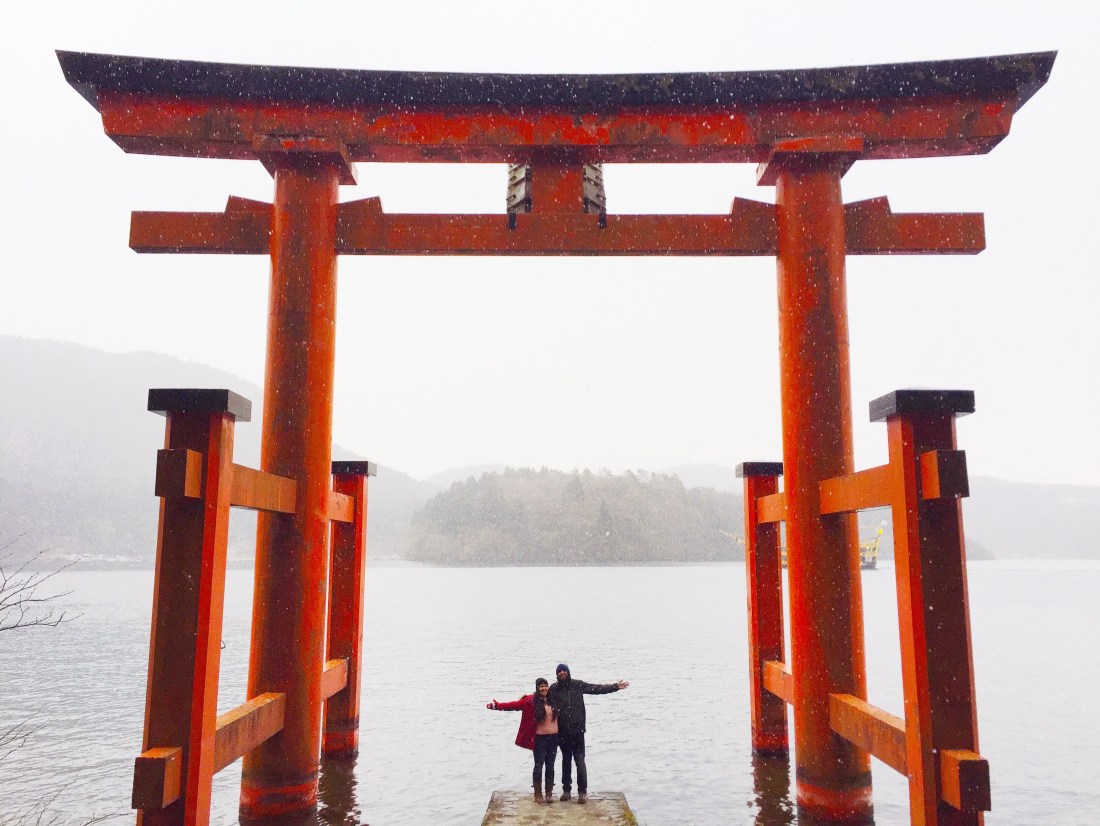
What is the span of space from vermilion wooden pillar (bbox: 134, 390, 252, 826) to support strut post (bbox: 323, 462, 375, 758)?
12.6 feet

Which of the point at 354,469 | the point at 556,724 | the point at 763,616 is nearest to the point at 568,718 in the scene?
the point at 556,724

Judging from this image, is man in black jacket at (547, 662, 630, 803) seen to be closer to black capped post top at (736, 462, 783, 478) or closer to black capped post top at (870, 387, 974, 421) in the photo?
black capped post top at (736, 462, 783, 478)

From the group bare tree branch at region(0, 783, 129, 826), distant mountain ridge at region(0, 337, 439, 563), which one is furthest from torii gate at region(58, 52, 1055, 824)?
distant mountain ridge at region(0, 337, 439, 563)

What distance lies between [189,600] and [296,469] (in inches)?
78.1

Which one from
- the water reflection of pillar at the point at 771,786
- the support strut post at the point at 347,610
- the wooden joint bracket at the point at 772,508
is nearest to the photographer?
the wooden joint bracket at the point at 772,508

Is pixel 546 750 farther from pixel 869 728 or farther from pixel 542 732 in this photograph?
pixel 869 728

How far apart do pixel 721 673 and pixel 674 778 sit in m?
13.0

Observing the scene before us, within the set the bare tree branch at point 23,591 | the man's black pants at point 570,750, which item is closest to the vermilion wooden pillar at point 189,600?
the bare tree branch at point 23,591

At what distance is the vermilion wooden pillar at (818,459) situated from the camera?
6.31 m

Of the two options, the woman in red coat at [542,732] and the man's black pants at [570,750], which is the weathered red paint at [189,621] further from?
the man's black pants at [570,750]

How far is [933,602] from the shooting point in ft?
15.2

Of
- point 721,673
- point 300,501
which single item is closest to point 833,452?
point 300,501

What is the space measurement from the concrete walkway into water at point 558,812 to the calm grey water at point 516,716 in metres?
2.19

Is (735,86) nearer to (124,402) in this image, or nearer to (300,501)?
(300,501)
